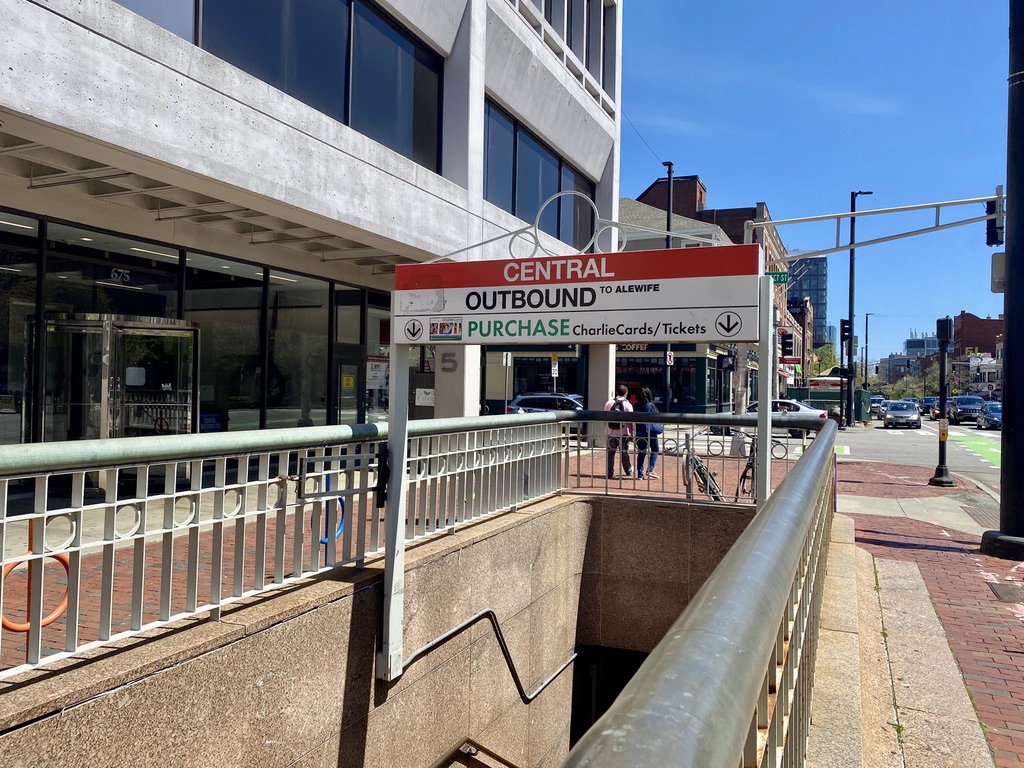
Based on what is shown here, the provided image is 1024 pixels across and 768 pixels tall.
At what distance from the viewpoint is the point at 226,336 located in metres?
11.3

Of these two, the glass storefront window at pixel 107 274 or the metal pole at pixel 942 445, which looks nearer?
the glass storefront window at pixel 107 274

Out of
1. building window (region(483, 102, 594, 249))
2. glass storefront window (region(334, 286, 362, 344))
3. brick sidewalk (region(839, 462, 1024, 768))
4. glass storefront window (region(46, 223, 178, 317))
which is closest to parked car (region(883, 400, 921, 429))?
building window (region(483, 102, 594, 249))

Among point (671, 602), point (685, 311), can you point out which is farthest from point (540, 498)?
point (685, 311)

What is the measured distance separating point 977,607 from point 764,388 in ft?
9.89

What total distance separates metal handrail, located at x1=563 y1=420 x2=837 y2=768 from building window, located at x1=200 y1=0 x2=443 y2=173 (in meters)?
8.55

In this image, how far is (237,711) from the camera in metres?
3.55

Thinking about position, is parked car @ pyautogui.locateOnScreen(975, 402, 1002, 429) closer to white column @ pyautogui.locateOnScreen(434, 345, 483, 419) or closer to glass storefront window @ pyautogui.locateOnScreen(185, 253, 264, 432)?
white column @ pyautogui.locateOnScreen(434, 345, 483, 419)

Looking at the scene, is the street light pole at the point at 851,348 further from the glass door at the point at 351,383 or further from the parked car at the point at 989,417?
the glass door at the point at 351,383

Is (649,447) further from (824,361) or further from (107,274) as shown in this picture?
(824,361)

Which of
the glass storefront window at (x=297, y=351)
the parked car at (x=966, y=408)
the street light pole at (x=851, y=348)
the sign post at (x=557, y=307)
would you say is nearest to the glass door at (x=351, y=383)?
the glass storefront window at (x=297, y=351)

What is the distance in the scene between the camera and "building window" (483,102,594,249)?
1448cm

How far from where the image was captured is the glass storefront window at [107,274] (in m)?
8.98

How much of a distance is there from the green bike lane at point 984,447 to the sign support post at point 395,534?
74.8 feet

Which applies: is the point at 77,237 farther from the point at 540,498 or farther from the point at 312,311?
the point at 540,498
